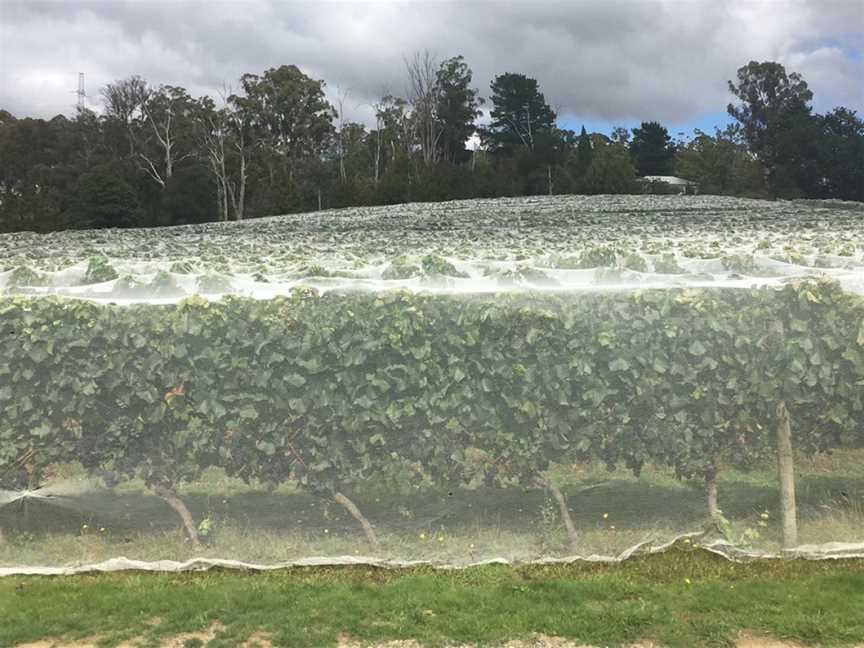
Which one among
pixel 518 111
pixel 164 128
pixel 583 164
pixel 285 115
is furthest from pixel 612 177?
pixel 164 128

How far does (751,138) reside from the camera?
5034 centimetres

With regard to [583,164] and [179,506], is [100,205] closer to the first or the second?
[583,164]

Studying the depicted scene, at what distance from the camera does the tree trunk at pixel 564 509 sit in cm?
396

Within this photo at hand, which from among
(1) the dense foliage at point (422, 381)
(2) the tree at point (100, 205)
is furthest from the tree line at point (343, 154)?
(1) the dense foliage at point (422, 381)

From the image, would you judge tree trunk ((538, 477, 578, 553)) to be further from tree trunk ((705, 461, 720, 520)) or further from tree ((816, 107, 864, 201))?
tree ((816, 107, 864, 201))

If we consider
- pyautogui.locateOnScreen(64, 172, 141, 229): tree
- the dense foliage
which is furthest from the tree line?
the dense foliage

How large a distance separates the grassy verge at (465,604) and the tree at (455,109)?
152 ft

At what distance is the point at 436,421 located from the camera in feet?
12.9

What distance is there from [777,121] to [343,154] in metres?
28.3

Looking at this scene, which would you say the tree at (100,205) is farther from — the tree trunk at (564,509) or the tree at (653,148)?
the tree at (653,148)

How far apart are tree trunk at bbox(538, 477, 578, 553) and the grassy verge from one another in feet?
0.49

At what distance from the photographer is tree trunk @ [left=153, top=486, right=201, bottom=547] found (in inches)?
157

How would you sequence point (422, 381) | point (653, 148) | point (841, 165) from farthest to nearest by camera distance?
point (653, 148), point (841, 165), point (422, 381)

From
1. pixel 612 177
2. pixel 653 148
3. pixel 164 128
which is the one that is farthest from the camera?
pixel 653 148
